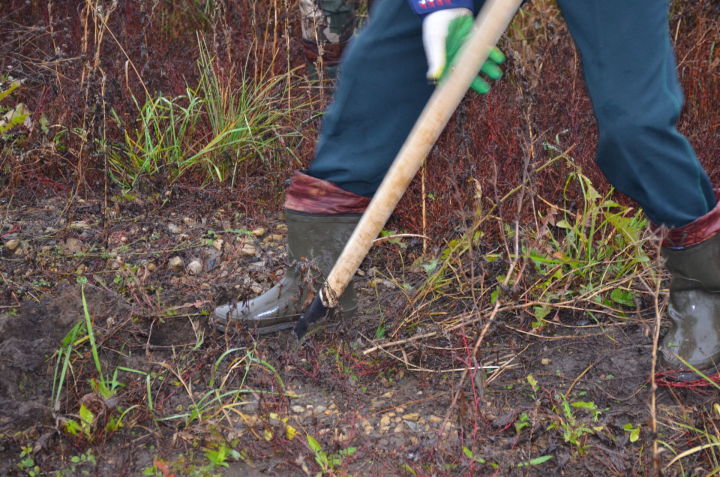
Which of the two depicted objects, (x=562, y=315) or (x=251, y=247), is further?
(x=251, y=247)

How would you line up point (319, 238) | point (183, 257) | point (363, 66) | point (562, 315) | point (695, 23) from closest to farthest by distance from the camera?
point (363, 66)
point (319, 238)
point (562, 315)
point (183, 257)
point (695, 23)

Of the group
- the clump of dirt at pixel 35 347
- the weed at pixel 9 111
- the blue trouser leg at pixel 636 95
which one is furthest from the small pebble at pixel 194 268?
the blue trouser leg at pixel 636 95

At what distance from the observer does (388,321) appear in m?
2.68

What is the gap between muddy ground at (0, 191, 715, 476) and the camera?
1.99 m

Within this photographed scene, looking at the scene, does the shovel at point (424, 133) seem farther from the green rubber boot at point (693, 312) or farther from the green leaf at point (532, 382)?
the green rubber boot at point (693, 312)

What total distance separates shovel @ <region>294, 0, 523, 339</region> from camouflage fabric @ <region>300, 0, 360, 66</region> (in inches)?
78.9

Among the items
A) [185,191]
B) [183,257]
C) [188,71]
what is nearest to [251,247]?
[183,257]

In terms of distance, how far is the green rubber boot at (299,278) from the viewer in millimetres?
2527

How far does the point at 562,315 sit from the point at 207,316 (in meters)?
1.17

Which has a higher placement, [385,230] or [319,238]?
→ [319,238]

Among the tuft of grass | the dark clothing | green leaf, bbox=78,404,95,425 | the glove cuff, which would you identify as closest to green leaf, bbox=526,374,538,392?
the dark clothing

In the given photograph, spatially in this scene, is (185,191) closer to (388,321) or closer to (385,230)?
(385,230)

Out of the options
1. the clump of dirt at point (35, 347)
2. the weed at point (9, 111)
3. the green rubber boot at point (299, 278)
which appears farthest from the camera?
the weed at point (9, 111)

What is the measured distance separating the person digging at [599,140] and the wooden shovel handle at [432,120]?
6cm
